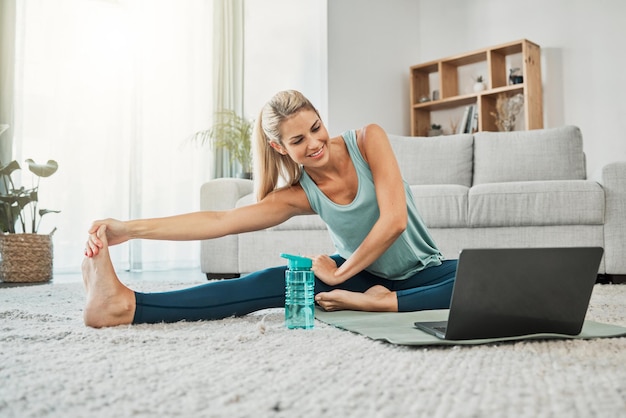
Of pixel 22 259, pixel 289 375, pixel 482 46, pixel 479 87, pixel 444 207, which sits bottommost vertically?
pixel 289 375

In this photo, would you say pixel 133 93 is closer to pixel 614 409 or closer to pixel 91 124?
pixel 91 124

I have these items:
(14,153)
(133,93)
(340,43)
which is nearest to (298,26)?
(340,43)

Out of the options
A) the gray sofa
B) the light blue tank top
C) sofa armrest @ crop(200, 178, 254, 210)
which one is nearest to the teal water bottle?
the light blue tank top

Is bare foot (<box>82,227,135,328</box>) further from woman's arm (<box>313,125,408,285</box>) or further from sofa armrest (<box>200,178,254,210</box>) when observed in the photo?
sofa armrest (<box>200,178,254,210</box>)

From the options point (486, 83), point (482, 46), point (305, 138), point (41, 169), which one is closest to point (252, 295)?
point (305, 138)

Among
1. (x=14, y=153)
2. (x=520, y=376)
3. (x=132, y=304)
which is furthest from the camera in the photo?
(x=14, y=153)

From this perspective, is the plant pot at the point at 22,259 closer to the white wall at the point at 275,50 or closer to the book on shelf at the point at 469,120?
the white wall at the point at 275,50

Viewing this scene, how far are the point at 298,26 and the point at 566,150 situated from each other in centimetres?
250

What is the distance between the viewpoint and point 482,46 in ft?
17.2

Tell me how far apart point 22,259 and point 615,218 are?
307 cm

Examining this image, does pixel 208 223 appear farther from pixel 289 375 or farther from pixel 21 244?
pixel 21 244

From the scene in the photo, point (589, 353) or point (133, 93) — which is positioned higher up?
point (133, 93)

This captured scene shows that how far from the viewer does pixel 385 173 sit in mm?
1564

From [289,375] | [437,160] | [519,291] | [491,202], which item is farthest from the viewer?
[437,160]
